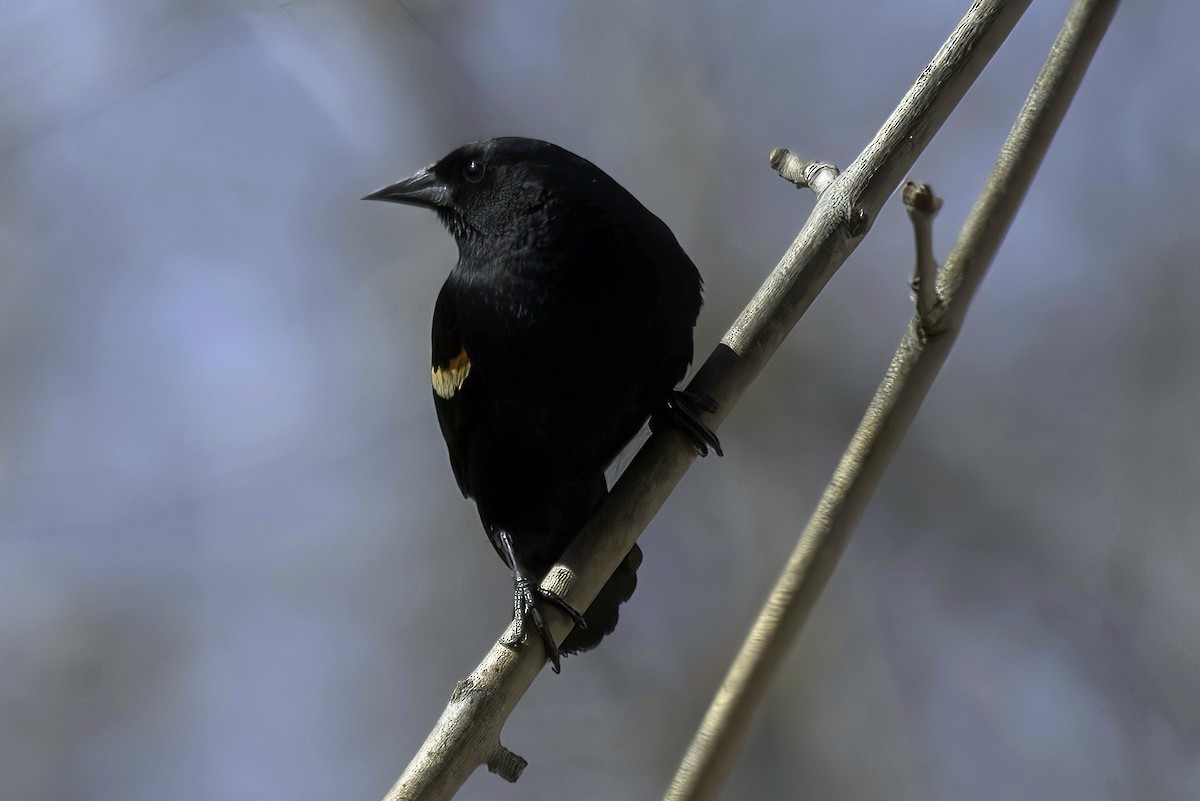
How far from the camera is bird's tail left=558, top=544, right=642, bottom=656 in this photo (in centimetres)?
209

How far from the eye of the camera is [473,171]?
222 cm

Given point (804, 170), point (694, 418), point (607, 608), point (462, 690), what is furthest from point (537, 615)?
point (804, 170)

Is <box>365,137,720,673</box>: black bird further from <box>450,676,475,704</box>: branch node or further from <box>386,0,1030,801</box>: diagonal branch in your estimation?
<box>450,676,475,704</box>: branch node

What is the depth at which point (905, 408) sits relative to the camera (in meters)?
1.33

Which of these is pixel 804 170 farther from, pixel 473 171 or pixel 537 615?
pixel 537 615

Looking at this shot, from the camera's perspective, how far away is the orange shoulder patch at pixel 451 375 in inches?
77.9

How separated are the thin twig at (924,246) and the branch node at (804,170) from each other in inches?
16.7

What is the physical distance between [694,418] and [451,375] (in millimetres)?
559

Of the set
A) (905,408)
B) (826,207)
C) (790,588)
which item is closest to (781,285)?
(826,207)

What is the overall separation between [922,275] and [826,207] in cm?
36

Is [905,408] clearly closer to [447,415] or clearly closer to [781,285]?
[781,285]

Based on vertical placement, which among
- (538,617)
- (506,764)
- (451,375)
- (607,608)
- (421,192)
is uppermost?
(421,192)

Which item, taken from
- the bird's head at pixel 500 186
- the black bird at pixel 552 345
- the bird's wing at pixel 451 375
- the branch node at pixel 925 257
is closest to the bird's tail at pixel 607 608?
the black bird at pixel 552 345

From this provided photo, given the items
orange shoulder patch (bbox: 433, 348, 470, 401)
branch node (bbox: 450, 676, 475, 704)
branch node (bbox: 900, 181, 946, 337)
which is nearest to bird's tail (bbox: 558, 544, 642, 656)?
orange shoulder patch (bbox: 433, 348, 470, 401)
